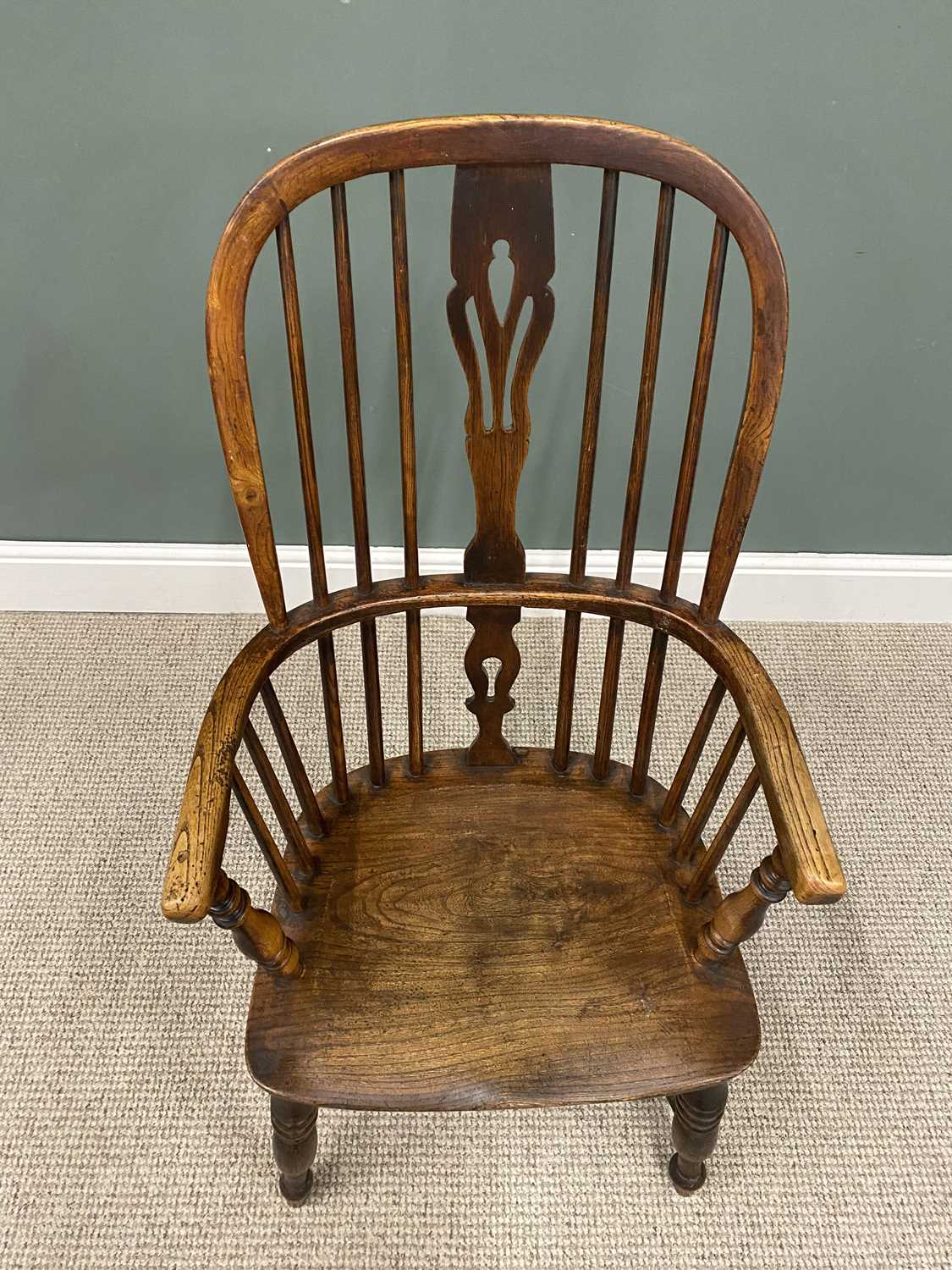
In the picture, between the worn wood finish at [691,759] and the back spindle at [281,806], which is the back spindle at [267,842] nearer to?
the back spindle at [281,806]

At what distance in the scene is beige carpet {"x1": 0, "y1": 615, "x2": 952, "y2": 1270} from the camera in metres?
1.11

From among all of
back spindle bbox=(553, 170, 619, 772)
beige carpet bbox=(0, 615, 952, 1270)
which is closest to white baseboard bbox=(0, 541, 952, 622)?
beige carpet bbox=(0, 615, 952, 1270)

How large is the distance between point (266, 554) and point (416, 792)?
12.8 inches

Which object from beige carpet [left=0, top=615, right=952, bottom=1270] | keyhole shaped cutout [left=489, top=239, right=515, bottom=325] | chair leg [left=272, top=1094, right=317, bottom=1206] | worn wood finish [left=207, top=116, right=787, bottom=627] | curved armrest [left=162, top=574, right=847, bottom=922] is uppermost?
worn wood finish [left=207, top=116, right=787, bottom=627]

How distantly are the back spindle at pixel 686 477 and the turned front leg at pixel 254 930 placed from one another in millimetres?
398

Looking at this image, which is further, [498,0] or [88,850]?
[88,850]

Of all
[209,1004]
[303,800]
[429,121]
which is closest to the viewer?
[429,121]

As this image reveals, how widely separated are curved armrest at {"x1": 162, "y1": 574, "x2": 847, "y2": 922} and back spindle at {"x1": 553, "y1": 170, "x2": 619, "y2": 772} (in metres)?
0.04

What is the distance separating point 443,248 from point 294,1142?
1.06 metres

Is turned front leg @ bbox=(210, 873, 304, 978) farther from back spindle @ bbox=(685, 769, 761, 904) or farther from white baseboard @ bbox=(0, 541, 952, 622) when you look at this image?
white baseboard @ bbox=(0, 541, 952, 622)

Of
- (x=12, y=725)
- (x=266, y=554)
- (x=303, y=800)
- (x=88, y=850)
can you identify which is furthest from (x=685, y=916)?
(x=12, y=725)

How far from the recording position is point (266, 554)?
34.5 inches

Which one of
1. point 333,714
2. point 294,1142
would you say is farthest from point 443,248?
point 294,1142

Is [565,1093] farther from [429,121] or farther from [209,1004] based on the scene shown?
[429,121]
